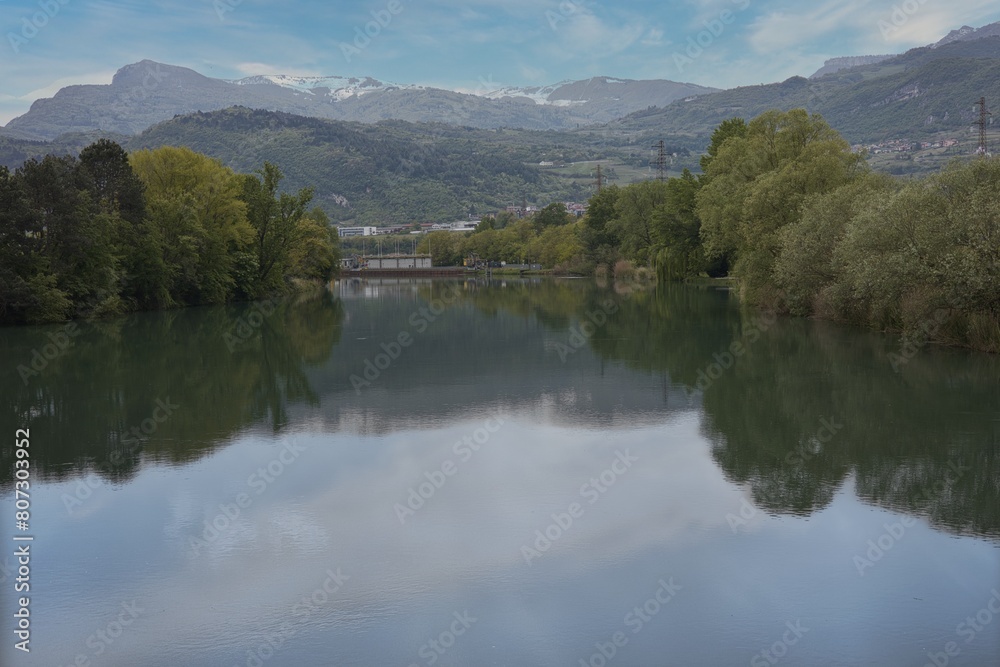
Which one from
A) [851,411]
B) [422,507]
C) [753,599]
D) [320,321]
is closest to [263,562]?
[422,507]

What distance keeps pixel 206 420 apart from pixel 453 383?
6906 mm

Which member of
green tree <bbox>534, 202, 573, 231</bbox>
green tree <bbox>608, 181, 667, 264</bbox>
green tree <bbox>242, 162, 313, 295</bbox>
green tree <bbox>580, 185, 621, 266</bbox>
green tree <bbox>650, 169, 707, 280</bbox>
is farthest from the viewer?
green tree <bbox>534, 202, 573, 231</bbox>

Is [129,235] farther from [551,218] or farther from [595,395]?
[551,218]

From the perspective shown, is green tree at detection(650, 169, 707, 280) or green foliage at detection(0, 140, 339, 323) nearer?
green foliage at detection(0, 140, 339, 323)

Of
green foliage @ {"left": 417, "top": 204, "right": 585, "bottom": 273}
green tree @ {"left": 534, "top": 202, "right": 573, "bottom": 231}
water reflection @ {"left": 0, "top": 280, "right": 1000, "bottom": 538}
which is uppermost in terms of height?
green tree @ {"left": 534, "top": 202, "right": 573, "bottom": 231}

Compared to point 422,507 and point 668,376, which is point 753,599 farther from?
point 668,376

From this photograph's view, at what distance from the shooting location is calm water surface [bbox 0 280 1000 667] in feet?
27.7

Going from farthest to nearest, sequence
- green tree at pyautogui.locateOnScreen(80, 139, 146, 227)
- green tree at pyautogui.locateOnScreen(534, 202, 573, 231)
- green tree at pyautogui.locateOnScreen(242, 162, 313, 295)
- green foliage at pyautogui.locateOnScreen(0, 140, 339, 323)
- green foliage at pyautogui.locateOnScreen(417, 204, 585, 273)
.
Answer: green tree at pyautogui.locateOnScreen(534, 202, 573, 231) → green foliage at pyautogui.locateOnScreen(417, 204, 585, 273) → green tree at pyautogui.locateOnScreen(242, 162, 313, 295) → green tree at pyautogui.locateOnScreen(80, 139, 146, 227) → green foliage at pyautogui.locateOnScreen(0, 140, 339, 323)

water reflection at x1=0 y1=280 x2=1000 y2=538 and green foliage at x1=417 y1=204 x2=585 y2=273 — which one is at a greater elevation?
green foliage at x1=417 y1=204 x2=585 y2=273

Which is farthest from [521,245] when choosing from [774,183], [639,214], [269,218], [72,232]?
[72,232]

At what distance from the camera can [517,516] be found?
12109 millimetres

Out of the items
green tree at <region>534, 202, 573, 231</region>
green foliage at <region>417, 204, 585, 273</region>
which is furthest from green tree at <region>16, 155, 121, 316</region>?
green tree at <region>534, 202, 573, 231</region>

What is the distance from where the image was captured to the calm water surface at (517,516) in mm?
8430

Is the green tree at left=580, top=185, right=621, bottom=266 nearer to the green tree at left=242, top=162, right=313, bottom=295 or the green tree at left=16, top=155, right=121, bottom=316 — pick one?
the green tree at left=242, top=162, right=313, bottom=295
